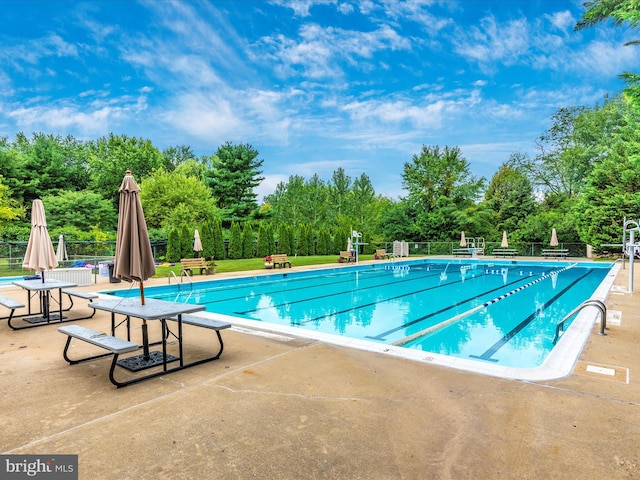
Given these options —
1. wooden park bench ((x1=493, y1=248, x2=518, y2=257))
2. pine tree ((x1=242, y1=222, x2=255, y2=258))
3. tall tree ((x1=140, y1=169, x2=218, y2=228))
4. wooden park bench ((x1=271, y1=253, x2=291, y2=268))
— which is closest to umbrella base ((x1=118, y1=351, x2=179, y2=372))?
wooden park bench ((x1=271, y1=253, x2=291, y2=268))

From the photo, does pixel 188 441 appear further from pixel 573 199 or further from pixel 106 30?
pixel 573 199

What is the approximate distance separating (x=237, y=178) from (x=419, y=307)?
24298 mm

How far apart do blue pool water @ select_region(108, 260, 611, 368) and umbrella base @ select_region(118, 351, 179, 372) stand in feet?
10.7

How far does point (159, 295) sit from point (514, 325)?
9.45m

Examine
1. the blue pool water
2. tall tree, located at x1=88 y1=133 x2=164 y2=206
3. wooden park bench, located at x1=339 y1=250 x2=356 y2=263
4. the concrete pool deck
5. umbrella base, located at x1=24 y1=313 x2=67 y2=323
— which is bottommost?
the blue pool water

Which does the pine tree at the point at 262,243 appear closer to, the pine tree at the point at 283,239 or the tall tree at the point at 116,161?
the pine tree at the point at 283,239

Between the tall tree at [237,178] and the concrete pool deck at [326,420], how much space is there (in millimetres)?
27583

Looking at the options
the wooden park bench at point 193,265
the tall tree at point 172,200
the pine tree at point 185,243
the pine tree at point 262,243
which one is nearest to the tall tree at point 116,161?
the tall tree at point 172,200

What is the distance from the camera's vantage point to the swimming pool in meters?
6.48

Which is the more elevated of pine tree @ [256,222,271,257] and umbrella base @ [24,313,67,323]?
pine tree @ [256,222,271,257]

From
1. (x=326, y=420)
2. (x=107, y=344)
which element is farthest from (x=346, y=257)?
(x=326, y=420)

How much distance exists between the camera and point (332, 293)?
1244cm

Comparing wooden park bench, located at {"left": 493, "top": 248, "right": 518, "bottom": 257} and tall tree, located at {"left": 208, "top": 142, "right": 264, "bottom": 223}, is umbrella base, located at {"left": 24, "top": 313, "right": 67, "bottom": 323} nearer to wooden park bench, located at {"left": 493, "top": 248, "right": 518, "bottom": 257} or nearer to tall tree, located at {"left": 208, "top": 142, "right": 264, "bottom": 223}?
tall tree, located at {"left": 208, "top": 142, "right": 264, "bottom": 223}

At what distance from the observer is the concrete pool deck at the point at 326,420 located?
2379mm
